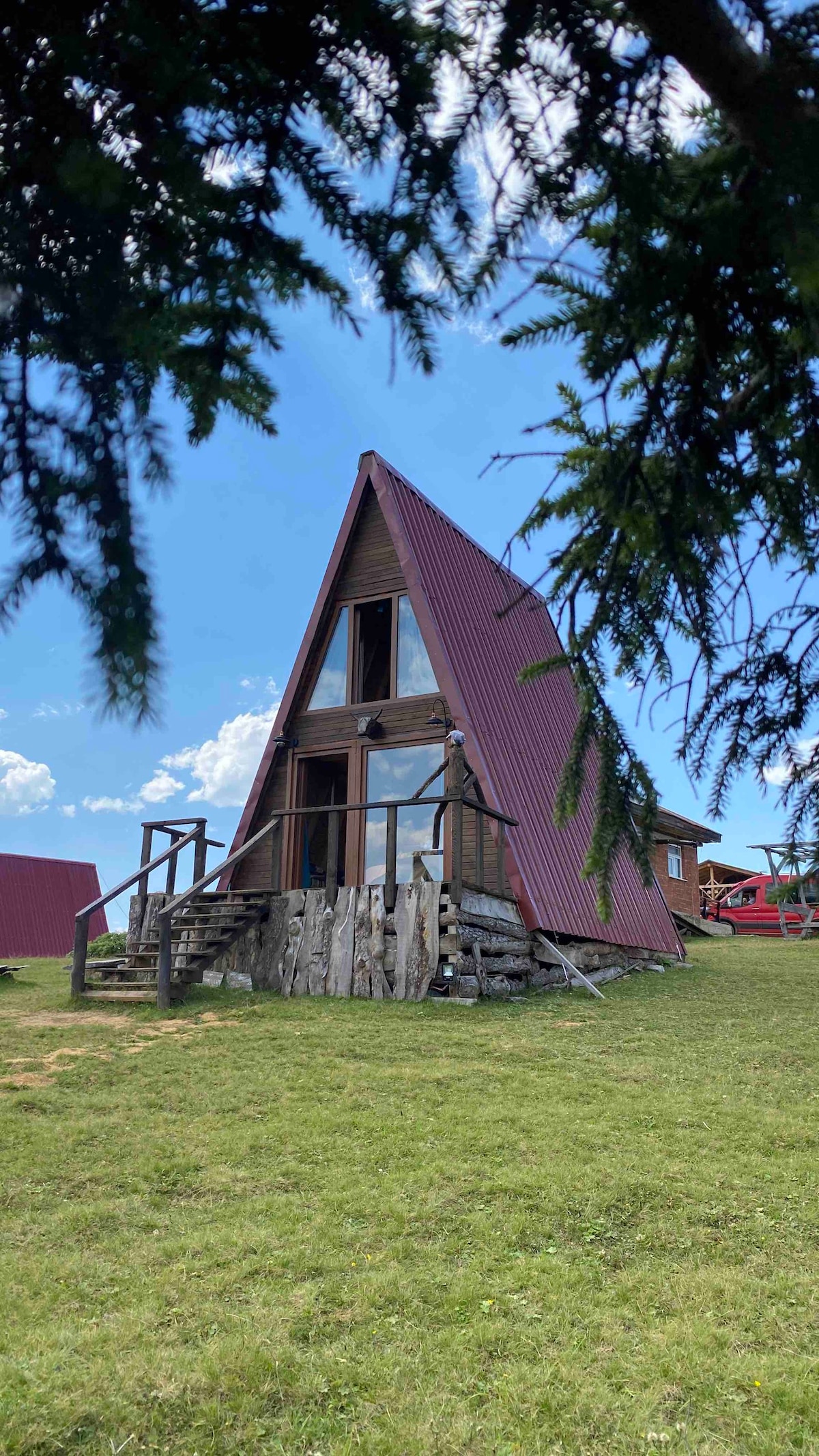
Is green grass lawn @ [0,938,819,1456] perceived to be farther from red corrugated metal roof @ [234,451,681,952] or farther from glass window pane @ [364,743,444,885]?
glass window pane @ [364,743,444,885]

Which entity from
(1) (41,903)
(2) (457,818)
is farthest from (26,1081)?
(1) (41,903)

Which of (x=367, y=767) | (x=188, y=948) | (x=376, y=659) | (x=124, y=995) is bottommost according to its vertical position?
(x=124, y=995)

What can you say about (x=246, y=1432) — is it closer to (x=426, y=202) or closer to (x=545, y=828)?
(x=426, y=202)

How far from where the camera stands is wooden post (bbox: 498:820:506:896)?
40.8 feet

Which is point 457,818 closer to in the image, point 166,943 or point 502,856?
point 502,856

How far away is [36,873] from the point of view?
93.4 feet

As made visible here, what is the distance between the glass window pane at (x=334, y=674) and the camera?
14.9 m

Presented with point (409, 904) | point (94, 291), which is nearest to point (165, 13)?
point (94, 291)

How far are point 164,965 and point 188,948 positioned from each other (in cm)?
93

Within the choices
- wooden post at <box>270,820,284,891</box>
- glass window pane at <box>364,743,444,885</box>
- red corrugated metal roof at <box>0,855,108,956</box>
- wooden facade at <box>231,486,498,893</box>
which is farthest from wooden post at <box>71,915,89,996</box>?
red corrugated metal roof at <box>0,855,108,956</box>

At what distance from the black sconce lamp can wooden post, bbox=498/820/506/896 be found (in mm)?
1636

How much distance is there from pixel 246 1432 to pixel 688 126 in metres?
4.36

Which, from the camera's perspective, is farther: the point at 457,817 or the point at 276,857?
the point at 276,857

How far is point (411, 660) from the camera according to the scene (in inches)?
556
